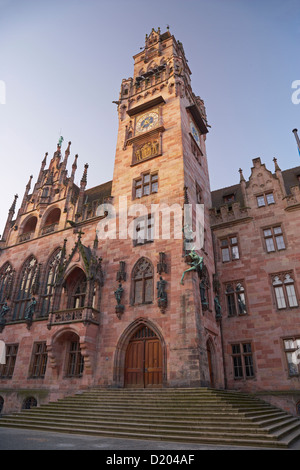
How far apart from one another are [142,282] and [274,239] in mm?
8063

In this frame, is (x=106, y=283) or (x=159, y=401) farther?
(x=106, y=283)

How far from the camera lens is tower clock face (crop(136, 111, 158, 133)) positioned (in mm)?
22547

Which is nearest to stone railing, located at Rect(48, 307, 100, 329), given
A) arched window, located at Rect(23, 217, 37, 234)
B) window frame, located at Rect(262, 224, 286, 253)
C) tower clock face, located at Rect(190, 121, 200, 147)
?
arched window, located at Rect(23, 217, 37, 234)

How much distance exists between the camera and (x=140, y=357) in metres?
15.2

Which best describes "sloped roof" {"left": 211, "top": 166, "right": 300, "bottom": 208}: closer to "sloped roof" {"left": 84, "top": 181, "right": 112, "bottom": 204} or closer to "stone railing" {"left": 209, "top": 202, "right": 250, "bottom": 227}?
"stone railing" {"left": 209, "top": 202, "right": 250, "bottom": 227}

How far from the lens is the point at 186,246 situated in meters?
15.5

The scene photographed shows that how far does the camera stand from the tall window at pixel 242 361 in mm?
15688

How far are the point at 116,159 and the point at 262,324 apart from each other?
15149 millimetres

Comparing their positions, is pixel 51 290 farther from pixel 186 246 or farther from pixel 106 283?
pixel 186 246

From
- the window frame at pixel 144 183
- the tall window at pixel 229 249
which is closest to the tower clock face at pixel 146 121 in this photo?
the window frame at pixel 144 183

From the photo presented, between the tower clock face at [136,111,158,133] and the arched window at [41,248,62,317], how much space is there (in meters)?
10.9

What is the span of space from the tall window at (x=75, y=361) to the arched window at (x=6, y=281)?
7.18 meters
